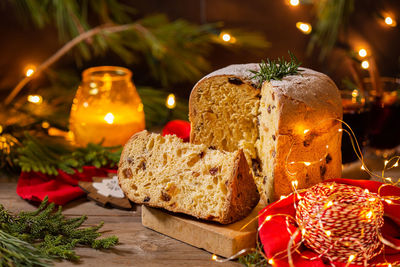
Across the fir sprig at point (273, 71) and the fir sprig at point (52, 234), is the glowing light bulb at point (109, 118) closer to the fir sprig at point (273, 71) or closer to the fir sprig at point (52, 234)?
the fir sprig at point (52, 234)

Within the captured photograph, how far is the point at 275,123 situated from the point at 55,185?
1.17 m

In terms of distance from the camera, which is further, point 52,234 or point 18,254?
point 52,234

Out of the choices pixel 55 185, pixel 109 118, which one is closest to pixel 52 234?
pixel 55 185

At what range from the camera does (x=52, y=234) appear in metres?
2.02

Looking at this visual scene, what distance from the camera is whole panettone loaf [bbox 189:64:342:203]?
198cm

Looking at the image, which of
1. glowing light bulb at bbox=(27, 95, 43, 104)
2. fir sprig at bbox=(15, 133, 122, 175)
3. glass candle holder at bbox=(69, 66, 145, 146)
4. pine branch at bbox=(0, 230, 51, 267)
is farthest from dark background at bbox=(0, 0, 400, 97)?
pine branch at bbox=(0, 230, 51, 267)

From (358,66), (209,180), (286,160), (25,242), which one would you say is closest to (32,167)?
(25,242)

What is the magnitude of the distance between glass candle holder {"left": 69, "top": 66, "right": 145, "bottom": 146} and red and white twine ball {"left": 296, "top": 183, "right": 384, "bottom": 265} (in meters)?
1.36

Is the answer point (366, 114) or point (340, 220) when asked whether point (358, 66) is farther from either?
point (340, 220)

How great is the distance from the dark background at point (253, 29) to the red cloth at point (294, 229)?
1.68m

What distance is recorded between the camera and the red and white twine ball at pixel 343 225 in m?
1.70

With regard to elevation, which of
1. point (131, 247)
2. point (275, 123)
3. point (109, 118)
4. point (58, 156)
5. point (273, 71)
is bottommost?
point (131, 247)

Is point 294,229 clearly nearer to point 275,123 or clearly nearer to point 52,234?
point 275,123

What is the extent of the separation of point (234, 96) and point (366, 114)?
0.83 meters
